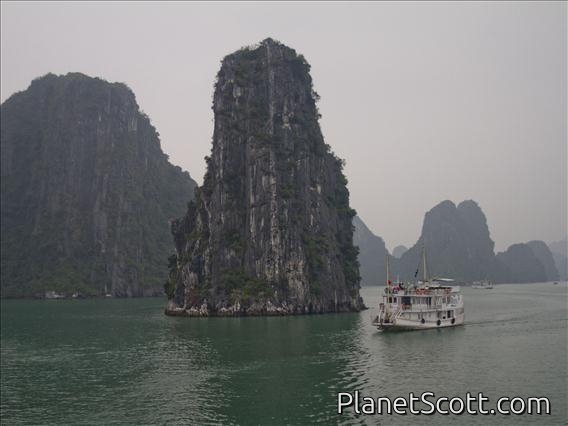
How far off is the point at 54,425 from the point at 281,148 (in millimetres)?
89635

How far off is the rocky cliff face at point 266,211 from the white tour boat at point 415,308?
110 feet

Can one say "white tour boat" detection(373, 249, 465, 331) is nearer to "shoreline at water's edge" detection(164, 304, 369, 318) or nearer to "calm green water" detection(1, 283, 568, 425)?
"calm green water" detection(1, 283, 568, 425)

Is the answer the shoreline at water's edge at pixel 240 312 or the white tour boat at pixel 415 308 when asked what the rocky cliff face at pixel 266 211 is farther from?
the white tour boat at pixel 415 308

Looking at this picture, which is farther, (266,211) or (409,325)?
(266,211)

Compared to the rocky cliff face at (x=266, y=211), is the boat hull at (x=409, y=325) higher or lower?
lower

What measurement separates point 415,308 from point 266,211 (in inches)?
1805

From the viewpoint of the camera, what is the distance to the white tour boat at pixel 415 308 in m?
68.2

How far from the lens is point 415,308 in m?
69.8

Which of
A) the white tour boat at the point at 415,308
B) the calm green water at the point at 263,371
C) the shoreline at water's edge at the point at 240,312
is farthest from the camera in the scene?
the shoreline at water's edge at the point at 240,312

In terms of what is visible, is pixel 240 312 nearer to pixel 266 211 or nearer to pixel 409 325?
pixel 266 211

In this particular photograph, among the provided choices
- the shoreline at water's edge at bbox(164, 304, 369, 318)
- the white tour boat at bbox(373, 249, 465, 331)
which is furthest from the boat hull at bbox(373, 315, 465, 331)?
the shoreline at water's edge at bbox(164, 304, 369, 318)

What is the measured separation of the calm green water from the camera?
31.9 m

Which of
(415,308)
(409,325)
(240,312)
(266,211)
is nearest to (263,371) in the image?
(409,325)

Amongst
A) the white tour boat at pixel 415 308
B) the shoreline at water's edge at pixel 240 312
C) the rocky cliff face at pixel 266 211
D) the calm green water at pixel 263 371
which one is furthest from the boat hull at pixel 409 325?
the rocky cliff face at pixel 266 211
